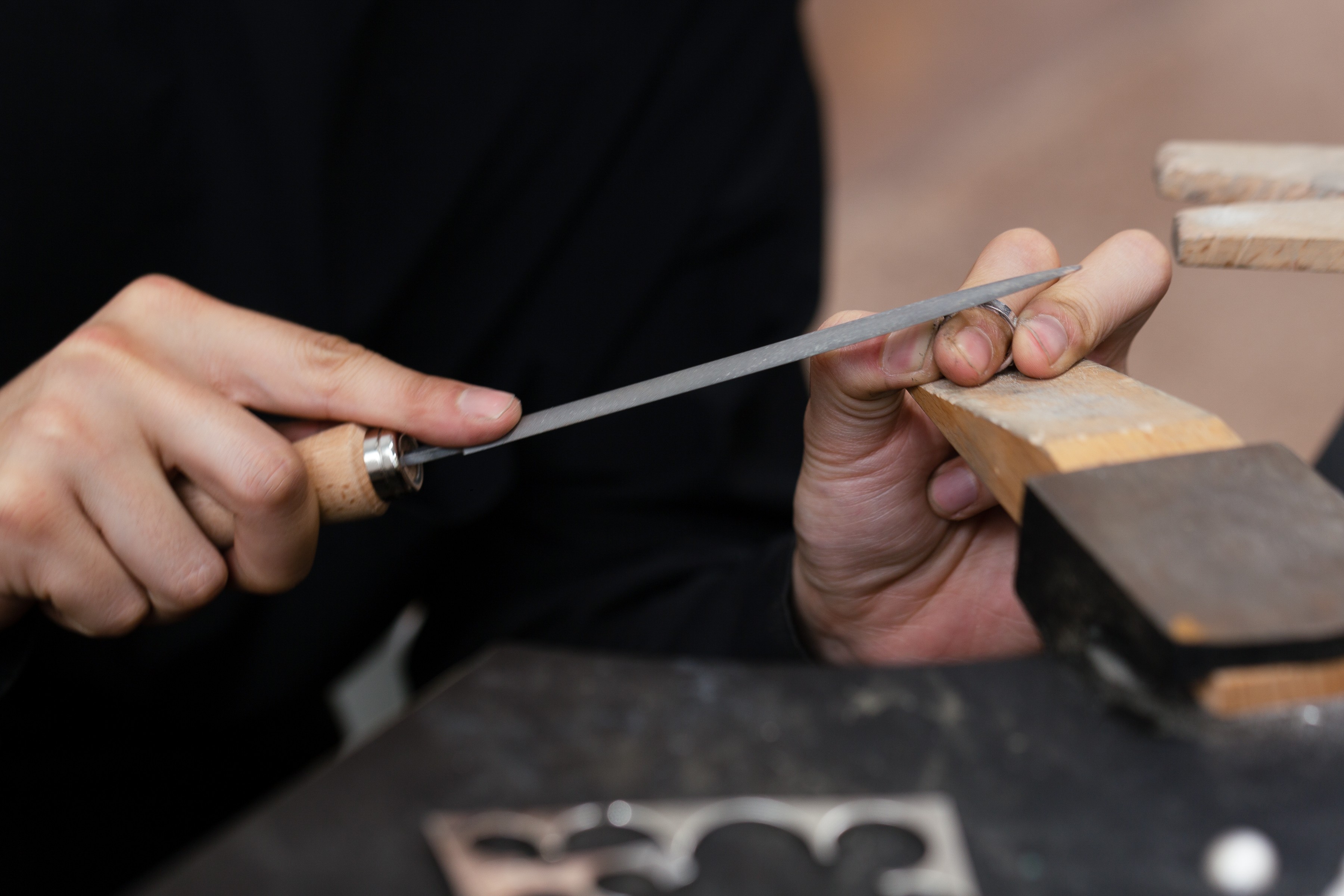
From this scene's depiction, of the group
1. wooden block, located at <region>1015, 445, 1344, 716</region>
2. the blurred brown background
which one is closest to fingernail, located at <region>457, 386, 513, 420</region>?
wooden block, located at <region>1015, 445, 1344, 716</region>

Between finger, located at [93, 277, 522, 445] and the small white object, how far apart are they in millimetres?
463

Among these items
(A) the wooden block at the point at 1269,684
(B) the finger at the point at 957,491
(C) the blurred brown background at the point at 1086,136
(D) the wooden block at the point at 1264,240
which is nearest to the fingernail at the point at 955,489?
(B) the finger at the point at 957,491

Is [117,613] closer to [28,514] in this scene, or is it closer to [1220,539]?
[28,514]

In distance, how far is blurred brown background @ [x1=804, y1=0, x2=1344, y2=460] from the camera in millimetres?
1938

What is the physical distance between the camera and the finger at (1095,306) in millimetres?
532

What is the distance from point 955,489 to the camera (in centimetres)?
69

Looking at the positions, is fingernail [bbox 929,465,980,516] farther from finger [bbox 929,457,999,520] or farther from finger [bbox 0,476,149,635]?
finger [bbox 0,476,149,635]

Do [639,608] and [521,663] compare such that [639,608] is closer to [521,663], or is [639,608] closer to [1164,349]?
[521,663]

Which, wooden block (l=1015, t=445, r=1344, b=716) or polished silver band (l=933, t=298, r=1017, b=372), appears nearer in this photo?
wooden block (l=1015, t=445, r=1344, b=716)

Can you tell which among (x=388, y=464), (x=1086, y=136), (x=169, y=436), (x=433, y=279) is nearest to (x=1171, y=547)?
(x=388, y=464)

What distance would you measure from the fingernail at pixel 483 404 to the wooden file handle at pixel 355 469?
5 cm

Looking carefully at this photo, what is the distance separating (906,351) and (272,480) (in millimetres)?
372

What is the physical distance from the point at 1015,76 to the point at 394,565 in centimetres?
243

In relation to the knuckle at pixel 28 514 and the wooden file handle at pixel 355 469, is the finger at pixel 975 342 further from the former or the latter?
the knuckle at pixel 28 514
